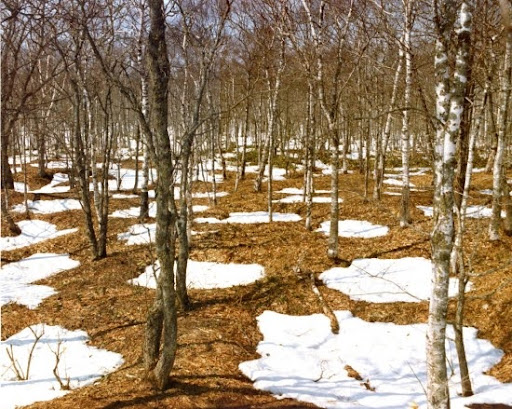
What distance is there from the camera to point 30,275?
39.2ft

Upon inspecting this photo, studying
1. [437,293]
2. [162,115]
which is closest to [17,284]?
[162,115]

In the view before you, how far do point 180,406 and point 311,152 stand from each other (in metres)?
11.3

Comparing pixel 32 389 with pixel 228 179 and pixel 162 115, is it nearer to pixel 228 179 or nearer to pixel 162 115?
pixel 162 115

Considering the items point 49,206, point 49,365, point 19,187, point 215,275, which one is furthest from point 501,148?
point 19,187

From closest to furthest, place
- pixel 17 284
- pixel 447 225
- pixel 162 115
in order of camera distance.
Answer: pixel 447 225 < pixel 162 115 < pixel 17 284

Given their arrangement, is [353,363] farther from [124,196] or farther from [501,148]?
[124,196]

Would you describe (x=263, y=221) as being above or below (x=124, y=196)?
below

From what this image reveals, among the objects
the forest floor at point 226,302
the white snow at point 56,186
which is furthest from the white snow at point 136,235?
the white snow at point 56,186

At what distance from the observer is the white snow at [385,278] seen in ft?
30.3

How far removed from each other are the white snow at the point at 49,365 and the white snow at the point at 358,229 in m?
8.21

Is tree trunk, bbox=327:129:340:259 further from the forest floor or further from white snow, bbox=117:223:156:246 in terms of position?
white snow, bbox=117:223:156:246

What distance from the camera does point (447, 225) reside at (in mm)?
4156

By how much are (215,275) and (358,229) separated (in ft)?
17.4

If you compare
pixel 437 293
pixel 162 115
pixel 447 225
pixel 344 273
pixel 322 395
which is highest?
pixel 162 115
